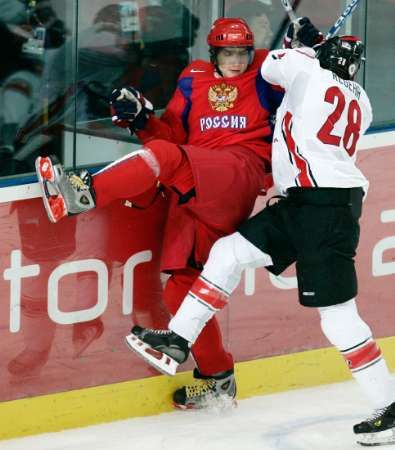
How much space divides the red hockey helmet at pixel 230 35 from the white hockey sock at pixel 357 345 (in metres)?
0.87

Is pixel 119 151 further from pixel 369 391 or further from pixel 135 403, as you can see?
pixel 369 391

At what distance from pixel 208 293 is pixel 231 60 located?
74 centimetres

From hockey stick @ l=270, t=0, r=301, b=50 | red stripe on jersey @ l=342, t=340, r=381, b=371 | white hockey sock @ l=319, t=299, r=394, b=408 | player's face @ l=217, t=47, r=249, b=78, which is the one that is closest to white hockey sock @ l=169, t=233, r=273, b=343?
white hockey sock @ l=319, t=299, r=394, b=408

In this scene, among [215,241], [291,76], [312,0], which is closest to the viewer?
[291,76]

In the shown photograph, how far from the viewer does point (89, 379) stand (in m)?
4.81

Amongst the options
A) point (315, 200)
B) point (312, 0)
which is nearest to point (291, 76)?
point (315, 200)

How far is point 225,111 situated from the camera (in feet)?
15.6

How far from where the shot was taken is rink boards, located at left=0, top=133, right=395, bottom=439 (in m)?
4.62

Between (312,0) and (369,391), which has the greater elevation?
(312,0)

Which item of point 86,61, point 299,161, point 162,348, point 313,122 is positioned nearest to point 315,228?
point 299,161

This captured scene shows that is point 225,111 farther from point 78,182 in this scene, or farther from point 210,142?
point 78,182

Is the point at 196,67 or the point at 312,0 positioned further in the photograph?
the point at 312,0

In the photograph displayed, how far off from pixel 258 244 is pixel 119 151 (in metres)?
0.70

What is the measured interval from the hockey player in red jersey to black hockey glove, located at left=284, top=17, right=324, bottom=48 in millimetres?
111
